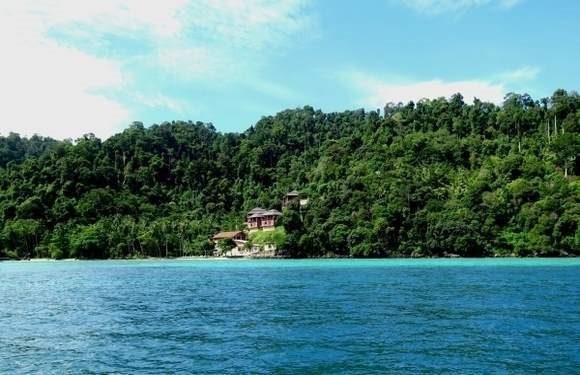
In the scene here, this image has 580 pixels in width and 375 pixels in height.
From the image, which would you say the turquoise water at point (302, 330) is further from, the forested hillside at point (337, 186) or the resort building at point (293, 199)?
the resort building at point (293, 199)

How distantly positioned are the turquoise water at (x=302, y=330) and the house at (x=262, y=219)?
63851 millimetres

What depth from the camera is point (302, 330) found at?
18922 millimetres

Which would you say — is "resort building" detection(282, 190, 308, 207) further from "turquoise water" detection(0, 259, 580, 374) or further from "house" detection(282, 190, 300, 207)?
"turquoise water" detection(0, 259, 580, 374)

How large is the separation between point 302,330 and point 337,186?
236ft

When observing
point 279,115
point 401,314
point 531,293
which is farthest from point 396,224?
point 279,115

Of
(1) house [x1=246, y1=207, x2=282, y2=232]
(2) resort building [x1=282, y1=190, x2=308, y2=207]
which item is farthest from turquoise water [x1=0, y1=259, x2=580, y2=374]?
(1) house [x1=246, y1=207, x2=282, y2=232]

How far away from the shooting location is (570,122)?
88.6 metres

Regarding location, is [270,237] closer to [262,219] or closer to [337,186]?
[262,219]

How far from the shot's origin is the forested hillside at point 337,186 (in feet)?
241

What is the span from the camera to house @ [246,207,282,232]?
98062 mm

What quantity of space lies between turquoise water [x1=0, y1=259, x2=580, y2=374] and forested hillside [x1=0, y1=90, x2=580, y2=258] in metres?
41.8

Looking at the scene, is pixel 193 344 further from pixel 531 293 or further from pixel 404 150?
pixel 404 150

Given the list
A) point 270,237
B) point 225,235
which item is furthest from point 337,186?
point 225,235

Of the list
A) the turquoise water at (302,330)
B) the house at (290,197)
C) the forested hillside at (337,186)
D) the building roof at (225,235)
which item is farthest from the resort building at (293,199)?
the turquoise water at (302,330)
